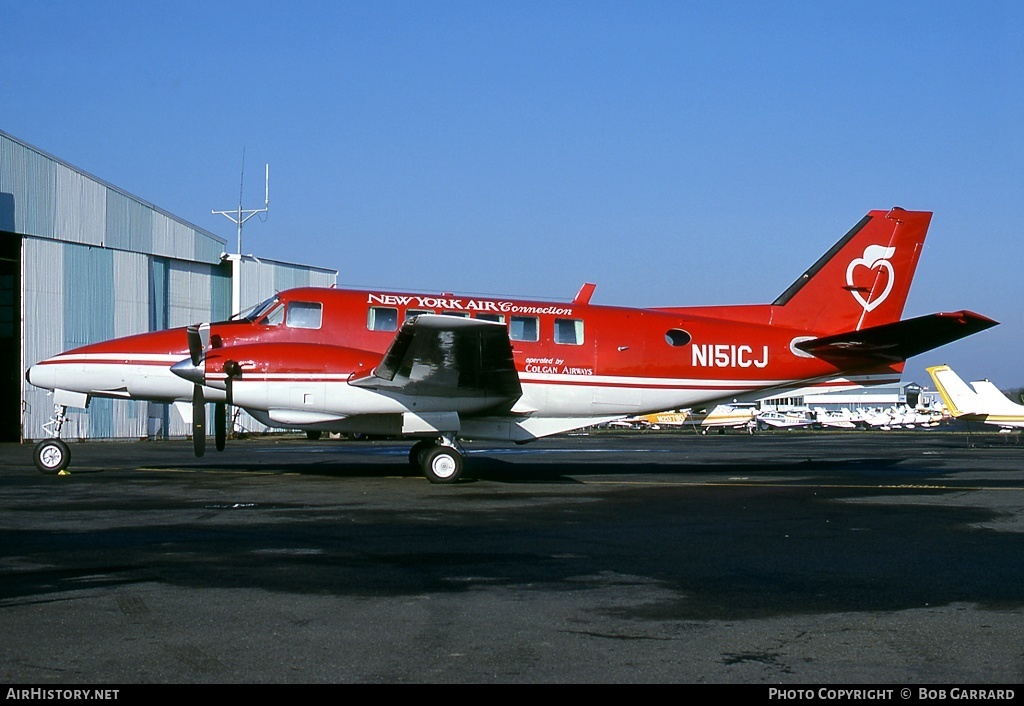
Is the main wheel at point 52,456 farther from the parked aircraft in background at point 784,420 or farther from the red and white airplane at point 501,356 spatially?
the parked aircraft in background at point 784,420

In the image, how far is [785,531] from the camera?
1084 centimetres

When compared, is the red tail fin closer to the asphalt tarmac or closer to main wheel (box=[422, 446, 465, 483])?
the asphalt tarmac

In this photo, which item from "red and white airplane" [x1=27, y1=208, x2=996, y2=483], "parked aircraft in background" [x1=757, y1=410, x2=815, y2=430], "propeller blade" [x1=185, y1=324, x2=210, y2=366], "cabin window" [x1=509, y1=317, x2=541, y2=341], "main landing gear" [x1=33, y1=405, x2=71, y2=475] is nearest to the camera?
"propeller blade" [x1=185, y1=324, x2=210, y2=366]

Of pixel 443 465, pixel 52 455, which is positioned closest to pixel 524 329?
pixel 443 465

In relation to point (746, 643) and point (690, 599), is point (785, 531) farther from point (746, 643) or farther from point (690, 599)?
point (746, 643)

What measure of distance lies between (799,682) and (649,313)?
47.6ft

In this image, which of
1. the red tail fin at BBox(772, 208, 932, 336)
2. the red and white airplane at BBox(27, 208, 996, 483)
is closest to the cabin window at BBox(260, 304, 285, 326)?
the red and white airplane at BBox(27, 208, 996, 483)

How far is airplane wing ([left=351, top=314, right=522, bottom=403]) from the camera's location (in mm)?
14898

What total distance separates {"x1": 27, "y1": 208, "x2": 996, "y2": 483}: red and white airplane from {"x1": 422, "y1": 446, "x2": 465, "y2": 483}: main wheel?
24 millimetres

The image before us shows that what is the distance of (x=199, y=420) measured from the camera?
16078 mm

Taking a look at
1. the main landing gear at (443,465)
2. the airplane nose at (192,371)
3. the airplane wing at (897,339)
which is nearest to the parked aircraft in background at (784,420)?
the airplane wing at (897,339)

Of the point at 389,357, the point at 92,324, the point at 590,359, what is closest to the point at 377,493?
the point at 389,357

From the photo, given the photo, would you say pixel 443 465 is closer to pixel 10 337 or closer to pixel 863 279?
pixel 863 279
